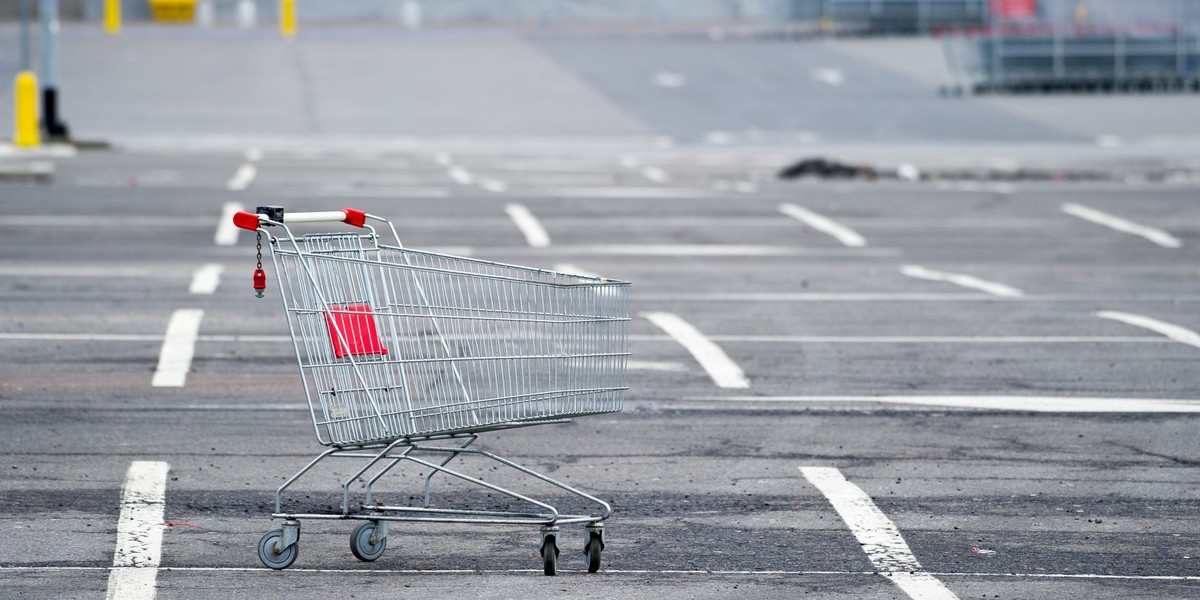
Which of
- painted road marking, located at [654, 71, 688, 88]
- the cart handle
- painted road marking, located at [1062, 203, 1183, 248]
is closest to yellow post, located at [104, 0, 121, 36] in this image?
painted road marking, located at [654, 71, 688, 88]

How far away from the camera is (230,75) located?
34031mm

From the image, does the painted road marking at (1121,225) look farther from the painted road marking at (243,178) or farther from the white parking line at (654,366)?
the painted road marking at (243,178)

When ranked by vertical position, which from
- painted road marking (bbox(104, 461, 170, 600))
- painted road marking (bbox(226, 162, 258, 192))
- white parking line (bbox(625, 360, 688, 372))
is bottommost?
white parking line (bbox(625, 360, 688, 372))

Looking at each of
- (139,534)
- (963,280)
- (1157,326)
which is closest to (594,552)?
(139,534)

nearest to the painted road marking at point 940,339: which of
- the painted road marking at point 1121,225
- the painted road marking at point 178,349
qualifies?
the painted road marking at point 178,349

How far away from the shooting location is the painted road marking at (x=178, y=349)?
9.59 m

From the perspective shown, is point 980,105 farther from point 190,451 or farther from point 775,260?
point 190,451

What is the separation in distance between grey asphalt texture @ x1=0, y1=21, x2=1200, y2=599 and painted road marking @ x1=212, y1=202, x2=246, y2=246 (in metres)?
0.26

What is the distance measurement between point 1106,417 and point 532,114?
22874 millimetres

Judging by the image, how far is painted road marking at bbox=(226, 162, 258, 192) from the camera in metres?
20.5

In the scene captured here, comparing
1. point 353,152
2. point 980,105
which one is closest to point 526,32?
point 980,105

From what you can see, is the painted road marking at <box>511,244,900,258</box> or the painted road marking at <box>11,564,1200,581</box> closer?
the painted road marking at <box>11,564,1200,581</box>

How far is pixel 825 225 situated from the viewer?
60.3ft

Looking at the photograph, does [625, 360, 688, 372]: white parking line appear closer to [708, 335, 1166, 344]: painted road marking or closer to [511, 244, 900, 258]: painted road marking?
[708, 335, 1166, 344]: painted road marking
